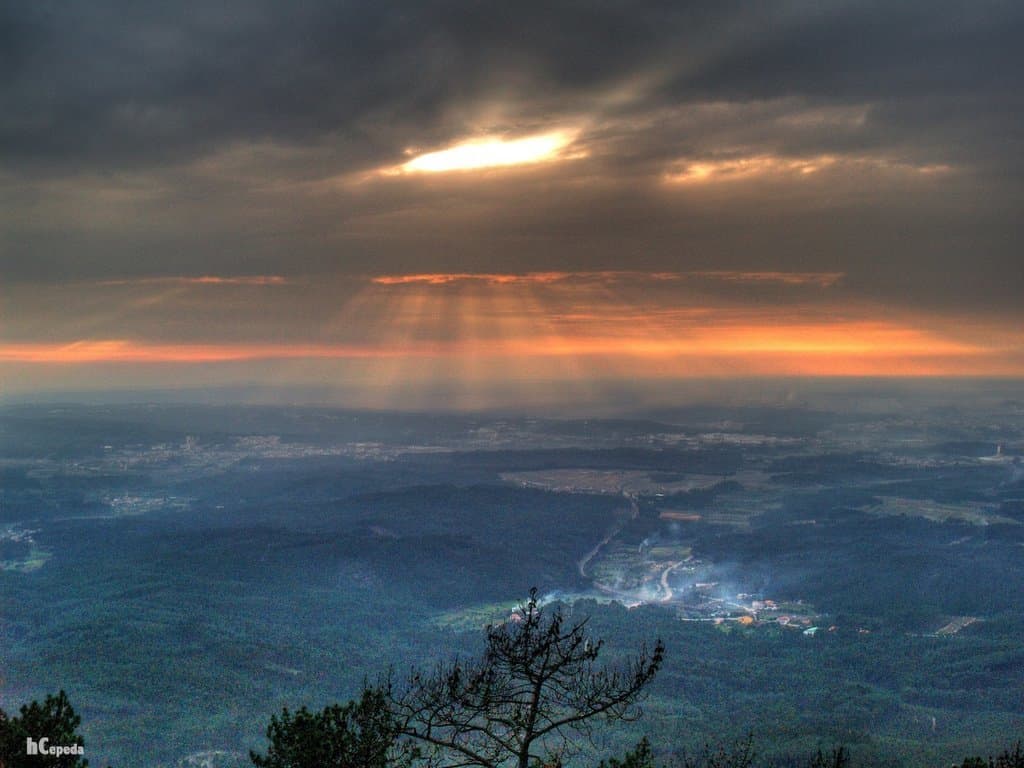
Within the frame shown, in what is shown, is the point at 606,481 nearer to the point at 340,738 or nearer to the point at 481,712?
the point at 340,738

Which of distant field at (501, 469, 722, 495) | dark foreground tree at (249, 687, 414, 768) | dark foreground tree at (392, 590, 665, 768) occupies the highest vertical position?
dark foreground tree at (392, 590, 665, 768)

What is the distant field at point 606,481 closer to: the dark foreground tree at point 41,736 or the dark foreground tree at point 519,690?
the dark foreground tree at point 41,736

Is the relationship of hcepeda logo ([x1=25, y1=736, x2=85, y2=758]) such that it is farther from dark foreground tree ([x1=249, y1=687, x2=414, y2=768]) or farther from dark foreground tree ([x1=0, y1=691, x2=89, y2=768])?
dark foreground tree ([x1=249, y1=687, x2=414, y2=768])

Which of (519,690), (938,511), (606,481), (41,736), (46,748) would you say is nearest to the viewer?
(519,690)

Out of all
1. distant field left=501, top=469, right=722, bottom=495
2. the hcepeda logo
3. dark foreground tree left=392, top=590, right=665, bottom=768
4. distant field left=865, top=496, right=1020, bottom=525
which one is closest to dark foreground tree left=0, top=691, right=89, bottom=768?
the hcepeda logo

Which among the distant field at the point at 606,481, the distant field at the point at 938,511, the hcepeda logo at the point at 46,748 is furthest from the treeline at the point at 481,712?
the distant field at the point at 606,481

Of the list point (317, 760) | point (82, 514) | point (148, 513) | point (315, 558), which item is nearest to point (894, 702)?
point (317, 760)

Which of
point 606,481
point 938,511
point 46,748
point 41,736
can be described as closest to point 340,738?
point 46,748
